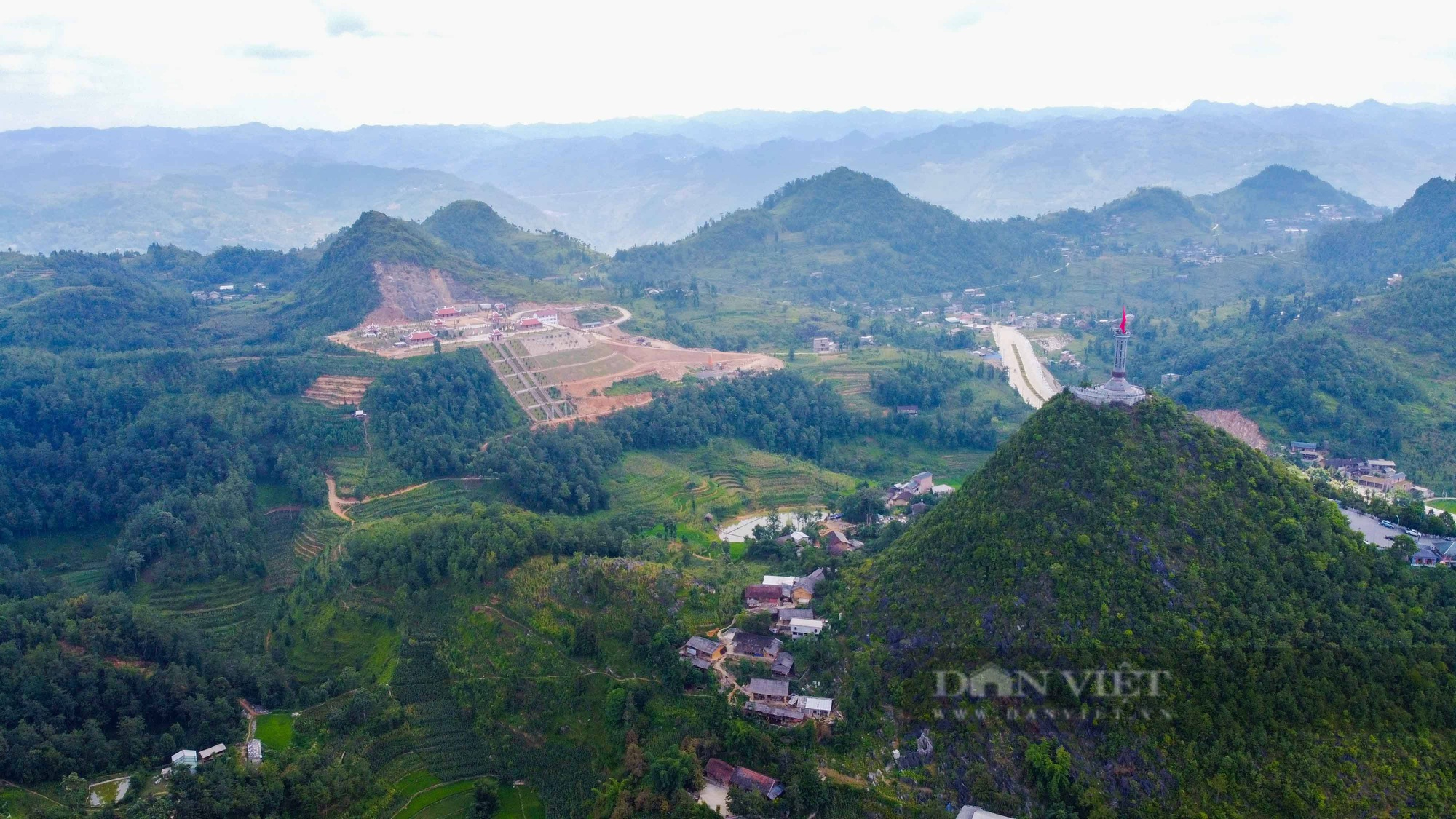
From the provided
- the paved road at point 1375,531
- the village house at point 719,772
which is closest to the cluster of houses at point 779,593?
the village house at point 719,772

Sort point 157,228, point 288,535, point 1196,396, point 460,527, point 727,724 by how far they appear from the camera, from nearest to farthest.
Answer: point 727,724 < point 460,527 < point 288,535 < point 1196,396 < point 157,228

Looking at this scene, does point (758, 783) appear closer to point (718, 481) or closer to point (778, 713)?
point (778, 713)

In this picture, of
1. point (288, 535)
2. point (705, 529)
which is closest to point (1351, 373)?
point (705, 529)

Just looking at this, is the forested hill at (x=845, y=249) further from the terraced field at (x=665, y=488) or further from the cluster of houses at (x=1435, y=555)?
the cluster of houses at (x=1435, y=555)

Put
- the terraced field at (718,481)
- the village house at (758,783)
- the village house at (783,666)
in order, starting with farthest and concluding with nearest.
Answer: the terraced field at (718,481)
the village house at (783,666)
the village house at (758,783)

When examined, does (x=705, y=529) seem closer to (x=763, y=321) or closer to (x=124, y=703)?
(x=124, y=703)
